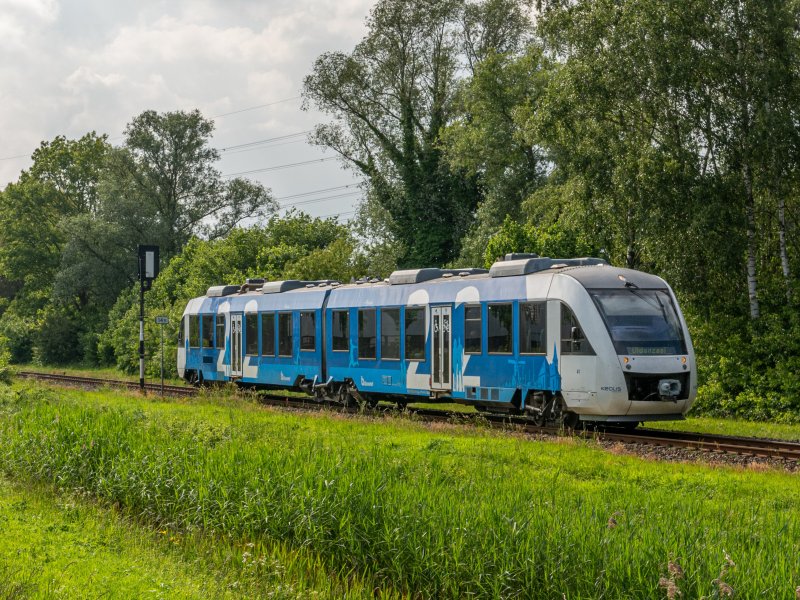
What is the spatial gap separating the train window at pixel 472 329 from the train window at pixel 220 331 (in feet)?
41.3

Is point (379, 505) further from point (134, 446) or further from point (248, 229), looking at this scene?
point (248, 229)

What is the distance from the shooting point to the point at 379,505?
1009 centimetres

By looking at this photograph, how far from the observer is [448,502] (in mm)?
9891

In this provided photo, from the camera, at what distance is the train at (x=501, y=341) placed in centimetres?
1898

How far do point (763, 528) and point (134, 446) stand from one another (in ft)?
27.5

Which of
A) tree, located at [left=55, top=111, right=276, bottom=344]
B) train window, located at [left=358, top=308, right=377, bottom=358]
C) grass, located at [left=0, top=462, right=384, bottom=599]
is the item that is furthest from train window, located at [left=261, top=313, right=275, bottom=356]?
tree, located at [left=55, top=111, right=276, bottom=344]

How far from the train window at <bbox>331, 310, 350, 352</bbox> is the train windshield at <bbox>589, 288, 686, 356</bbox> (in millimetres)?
8647

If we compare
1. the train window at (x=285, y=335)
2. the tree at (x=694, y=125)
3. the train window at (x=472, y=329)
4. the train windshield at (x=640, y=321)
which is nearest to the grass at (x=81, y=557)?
the train windshield at (x=640, y=321)

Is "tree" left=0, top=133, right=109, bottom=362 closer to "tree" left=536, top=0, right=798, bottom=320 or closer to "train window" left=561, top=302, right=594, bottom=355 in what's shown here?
"tree" left=536, top=0, right=798, bottom=320

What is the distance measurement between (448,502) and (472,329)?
12217 millimetres

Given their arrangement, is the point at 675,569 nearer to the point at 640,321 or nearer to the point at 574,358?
the point at 574,358

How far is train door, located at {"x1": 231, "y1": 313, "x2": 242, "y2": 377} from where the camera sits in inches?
1239

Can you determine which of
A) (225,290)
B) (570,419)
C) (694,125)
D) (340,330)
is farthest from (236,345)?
(694,125)

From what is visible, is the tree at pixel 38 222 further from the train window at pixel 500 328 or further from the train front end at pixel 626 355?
the train front end at pixel 626 355
